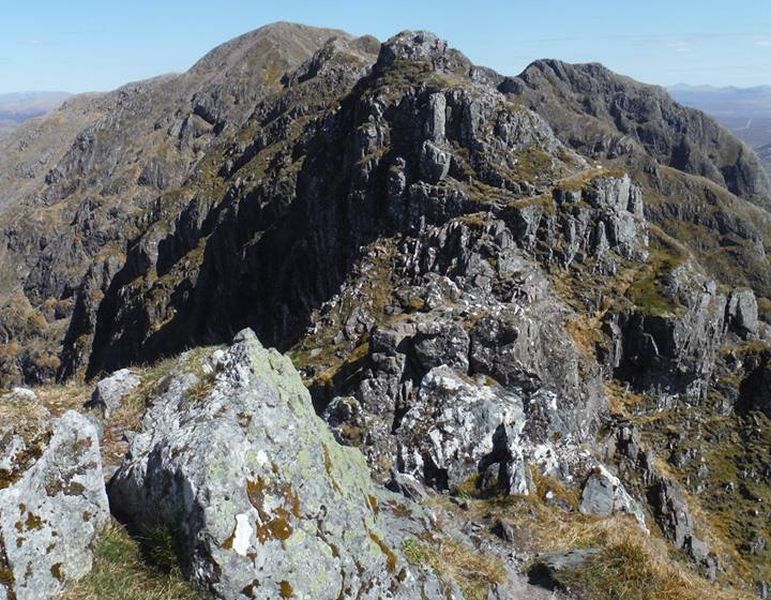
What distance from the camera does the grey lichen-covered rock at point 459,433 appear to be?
23308mm

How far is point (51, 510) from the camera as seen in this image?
916 cm

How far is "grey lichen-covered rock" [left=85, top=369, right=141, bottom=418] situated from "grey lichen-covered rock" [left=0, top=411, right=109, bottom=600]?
5.05m

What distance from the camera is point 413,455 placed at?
82.0ft

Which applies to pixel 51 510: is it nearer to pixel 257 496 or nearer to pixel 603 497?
pixel 257 496

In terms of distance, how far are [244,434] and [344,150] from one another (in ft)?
302

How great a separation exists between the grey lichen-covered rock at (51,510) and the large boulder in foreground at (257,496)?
0.77 meters

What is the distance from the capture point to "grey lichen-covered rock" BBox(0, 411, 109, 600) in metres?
8.47

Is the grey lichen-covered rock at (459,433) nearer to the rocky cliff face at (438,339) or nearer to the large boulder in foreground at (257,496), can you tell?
the rocky cliff face at (438,339)

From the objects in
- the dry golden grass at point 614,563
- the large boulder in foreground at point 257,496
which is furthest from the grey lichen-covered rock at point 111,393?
the dry golden grass at point 614,563

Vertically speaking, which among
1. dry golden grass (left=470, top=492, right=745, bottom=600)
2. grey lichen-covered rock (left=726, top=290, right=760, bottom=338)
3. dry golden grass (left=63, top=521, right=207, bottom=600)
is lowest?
grey lichen-covered rock (left=726, top=290, right=760, bottom=338)

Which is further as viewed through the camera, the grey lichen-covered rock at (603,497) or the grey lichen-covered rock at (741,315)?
the grey lichen-covered rock at (741,315)

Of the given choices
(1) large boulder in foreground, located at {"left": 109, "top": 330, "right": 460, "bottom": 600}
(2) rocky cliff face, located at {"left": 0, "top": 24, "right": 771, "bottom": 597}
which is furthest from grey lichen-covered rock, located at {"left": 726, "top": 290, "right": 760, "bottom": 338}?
(1) large boulder in foreground, located at {"left": 109, "top": 330, "right": 460, "bottom": 600}

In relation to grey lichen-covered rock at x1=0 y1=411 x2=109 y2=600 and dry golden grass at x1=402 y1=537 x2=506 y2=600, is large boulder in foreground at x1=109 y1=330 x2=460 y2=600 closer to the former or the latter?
dry golden grass at x1=402 y1=537 x2=506 y2=600

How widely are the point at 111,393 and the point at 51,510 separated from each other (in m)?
6.48
